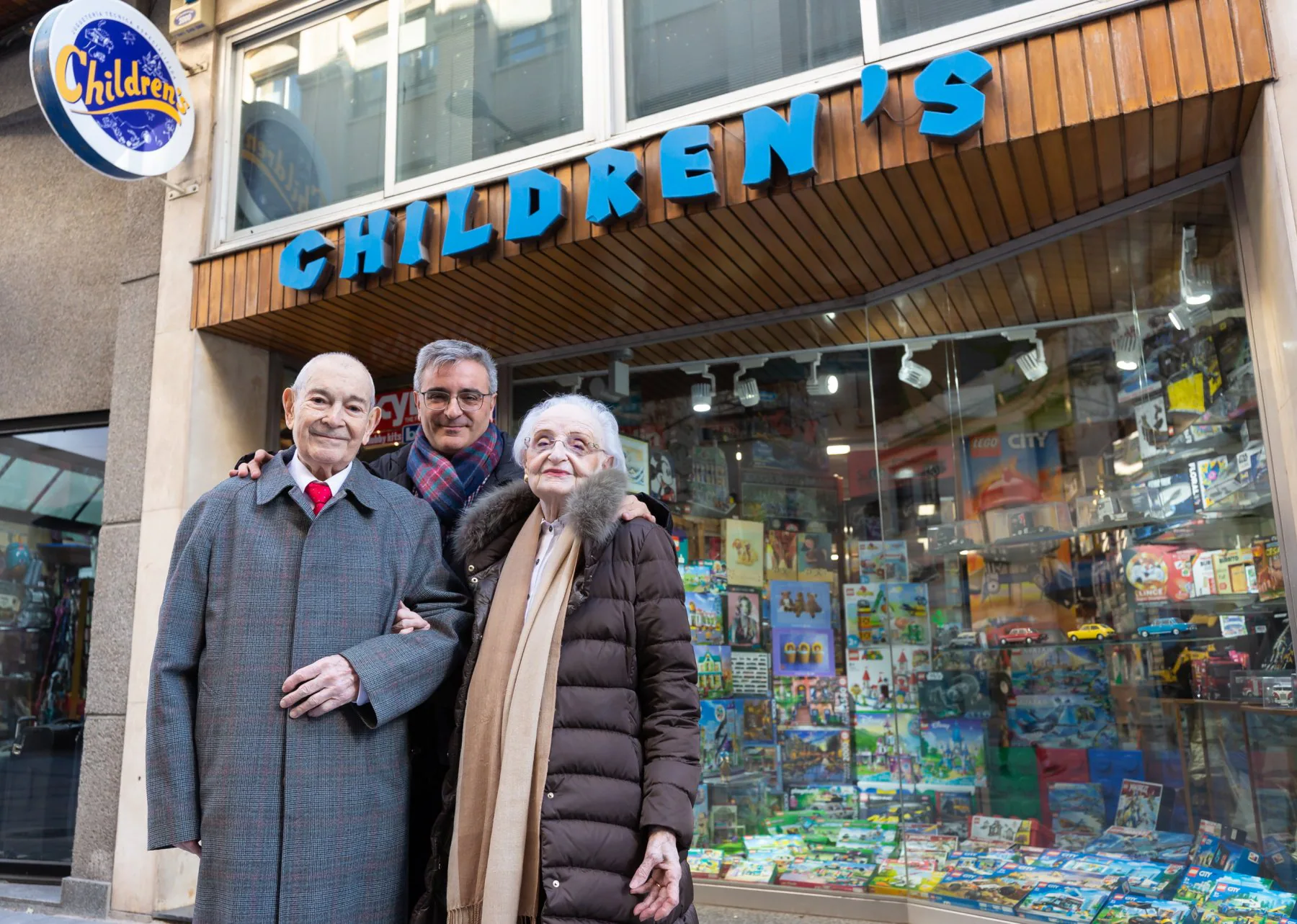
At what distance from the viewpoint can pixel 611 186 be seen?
14.0ft

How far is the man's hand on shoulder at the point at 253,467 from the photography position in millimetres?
2404

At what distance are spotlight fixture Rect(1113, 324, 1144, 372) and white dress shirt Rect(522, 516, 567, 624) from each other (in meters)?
3.00

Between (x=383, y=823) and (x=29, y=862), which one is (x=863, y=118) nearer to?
(x=383, y=823)

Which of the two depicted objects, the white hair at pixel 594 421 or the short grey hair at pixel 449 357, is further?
the short grey hair at pixel 449 357

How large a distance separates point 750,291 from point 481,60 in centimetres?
196

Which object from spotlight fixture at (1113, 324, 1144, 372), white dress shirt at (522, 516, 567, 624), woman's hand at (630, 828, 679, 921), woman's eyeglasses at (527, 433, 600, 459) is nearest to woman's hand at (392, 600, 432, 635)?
white dress shirt at (522, 516, 567, 624)

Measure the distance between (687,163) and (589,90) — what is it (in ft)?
3.15

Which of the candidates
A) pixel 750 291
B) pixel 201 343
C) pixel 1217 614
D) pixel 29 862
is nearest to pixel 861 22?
pixel 750 291

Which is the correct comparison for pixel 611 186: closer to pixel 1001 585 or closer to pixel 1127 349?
pixel 1127 349

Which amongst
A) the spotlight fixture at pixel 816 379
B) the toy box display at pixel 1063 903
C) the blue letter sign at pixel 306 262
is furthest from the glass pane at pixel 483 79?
the toy box display at pixel 1063 903

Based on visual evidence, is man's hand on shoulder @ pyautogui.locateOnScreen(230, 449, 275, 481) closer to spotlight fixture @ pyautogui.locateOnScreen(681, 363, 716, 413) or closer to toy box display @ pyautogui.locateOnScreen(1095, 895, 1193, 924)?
spotlight fixture @ pyautogui.locateOnScreen(681, 363, 716, 413)

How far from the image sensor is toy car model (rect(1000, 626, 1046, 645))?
4414 millimetres

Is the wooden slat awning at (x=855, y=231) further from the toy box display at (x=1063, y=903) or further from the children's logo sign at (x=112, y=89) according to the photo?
the toy box display at (x=1063, y=903)

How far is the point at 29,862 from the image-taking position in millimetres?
6000
